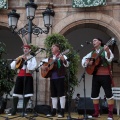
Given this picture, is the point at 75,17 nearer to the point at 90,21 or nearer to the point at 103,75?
the point at 90,21

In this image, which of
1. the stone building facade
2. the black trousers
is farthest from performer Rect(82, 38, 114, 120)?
the stone building facade

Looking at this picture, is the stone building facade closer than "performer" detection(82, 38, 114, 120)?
No

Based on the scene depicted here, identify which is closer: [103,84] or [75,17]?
[103,84]

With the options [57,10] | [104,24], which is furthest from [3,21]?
[104,24]

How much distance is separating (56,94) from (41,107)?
4.01ft

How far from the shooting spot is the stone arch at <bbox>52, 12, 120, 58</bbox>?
1016 cm

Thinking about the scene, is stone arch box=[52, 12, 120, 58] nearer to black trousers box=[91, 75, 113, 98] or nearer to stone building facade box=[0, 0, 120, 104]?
stone building facade box=[0, 0, 120, 104]

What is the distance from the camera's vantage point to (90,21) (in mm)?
10234

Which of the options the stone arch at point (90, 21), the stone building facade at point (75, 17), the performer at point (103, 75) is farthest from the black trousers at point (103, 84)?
the stone arch at point (90, 21)

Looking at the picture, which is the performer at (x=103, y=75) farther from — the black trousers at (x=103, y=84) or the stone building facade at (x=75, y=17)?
the stone building facade at (x=75, y=17)

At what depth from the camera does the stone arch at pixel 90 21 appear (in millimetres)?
10156

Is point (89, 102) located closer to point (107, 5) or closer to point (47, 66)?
point (47, 66)

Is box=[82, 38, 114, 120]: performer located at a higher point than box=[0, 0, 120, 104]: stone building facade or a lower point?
lower

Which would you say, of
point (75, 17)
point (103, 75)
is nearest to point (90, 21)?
point (75, 17)
